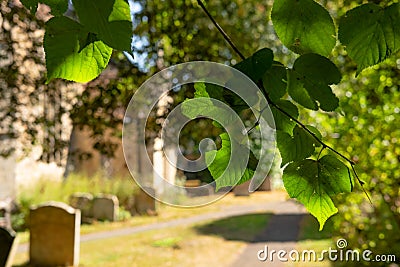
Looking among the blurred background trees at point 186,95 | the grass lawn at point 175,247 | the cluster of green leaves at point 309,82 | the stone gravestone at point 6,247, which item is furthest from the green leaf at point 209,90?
the grass lawn at point 175,247

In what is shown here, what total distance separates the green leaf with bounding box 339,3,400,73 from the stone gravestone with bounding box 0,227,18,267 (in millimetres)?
3527

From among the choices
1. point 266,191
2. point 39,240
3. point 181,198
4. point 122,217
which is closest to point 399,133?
point 39,240

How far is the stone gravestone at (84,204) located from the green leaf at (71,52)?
35.1 feet

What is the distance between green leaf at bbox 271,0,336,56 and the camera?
0.49 m

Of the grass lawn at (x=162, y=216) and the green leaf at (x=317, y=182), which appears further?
the grass lawn at (x=162, y=216)

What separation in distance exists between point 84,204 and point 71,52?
35.4 ft

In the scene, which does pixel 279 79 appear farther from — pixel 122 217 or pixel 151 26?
pixel 122 217

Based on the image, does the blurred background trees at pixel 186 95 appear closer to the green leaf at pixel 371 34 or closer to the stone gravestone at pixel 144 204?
Result: the green leaf at pixel 371 34

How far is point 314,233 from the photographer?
8.63m

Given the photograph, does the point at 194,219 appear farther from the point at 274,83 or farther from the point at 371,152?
the point at 274,83

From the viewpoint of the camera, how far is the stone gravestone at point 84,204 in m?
10.8

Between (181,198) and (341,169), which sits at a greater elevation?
(341,169)

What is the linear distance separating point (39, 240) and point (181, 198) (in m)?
6.93

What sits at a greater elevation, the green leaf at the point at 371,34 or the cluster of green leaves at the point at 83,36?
the green leaf at the point at 371,34
